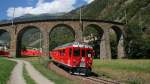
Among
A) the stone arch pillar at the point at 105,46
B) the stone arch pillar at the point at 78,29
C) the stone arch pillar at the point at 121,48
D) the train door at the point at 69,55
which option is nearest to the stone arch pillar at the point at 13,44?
the stone arch pillar at the point at 78,29

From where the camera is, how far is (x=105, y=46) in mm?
88438

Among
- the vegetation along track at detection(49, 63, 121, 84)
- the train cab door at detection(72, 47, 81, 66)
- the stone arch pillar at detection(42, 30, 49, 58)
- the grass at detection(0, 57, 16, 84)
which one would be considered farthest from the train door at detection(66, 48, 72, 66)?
the stone arch pillar at detection(42, 30, 49, 58)

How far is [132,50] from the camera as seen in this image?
89.7 metres

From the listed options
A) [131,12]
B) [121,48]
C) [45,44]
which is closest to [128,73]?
[45,44]

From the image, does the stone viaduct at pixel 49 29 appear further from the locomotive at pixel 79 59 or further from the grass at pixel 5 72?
the locomotive at pixel 79 59

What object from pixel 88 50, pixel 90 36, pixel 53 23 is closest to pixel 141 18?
pixel 90 36

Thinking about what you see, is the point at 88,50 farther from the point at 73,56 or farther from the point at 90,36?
the point at 90,36

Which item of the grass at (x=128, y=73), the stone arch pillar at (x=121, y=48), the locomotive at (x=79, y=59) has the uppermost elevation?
the stone arch pillar at (x=121, y=48)

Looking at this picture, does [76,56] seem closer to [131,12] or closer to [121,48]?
[121,48]

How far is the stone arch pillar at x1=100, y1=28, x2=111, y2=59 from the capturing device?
88.4m

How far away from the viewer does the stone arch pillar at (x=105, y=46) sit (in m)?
88.4

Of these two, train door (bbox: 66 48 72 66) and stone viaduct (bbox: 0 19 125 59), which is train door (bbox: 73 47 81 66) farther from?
stone viaduct (bbox: 0 19 125 59)

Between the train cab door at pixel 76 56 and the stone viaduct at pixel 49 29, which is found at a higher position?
the stone viaduct at pixel 49 29

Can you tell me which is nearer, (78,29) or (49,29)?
(49,29)
